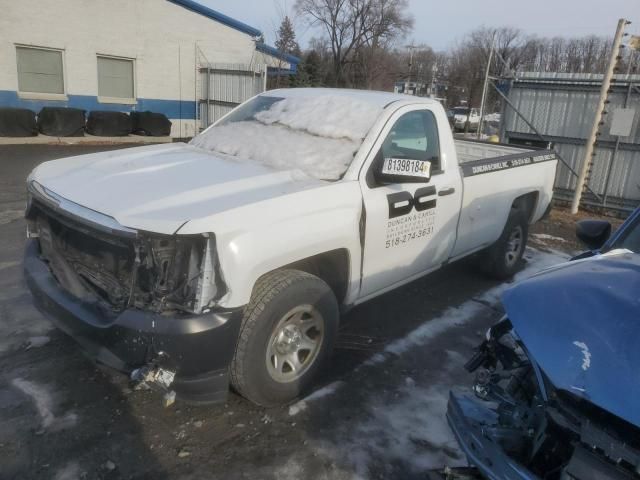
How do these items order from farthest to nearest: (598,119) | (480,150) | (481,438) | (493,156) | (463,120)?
(463,120) < (598,119) < (480,150) < (493,156) < (481,438)

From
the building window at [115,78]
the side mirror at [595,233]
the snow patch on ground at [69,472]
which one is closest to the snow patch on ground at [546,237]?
the side mirror at [595,233]

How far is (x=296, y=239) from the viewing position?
9.90 ft

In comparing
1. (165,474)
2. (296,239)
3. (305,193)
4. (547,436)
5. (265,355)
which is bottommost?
(165,474)

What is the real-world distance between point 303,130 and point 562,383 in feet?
9.07

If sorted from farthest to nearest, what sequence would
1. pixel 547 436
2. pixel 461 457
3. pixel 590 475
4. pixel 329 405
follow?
pixel 329 405 → pixel 461 457 → pixel 547 436 → pixel 590 475

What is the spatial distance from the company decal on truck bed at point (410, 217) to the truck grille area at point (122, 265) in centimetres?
158

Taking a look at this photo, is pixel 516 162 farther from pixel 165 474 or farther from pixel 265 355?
pixel 165 474

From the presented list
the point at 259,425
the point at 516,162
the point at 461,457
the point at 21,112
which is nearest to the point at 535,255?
the point at 516,162

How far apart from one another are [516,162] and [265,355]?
12.0ft

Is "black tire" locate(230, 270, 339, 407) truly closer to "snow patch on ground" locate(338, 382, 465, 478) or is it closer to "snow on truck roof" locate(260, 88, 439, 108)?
"snow patch on ground" locate(338, 382, 465, 478)

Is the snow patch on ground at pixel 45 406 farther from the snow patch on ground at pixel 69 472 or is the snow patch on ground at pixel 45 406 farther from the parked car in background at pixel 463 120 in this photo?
the parked car in background at pixel 463 120

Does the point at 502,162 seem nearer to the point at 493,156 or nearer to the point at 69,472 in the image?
the point at 493,156

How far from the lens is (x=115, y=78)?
17.4m

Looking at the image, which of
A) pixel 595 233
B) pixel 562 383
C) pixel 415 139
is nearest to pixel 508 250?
pixel 415 139
